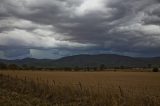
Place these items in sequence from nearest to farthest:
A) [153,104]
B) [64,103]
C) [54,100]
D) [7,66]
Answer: [153,104] → [64,103] → [54,100] → [7,66]

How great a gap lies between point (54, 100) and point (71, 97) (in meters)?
1.40

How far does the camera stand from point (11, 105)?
16.6m

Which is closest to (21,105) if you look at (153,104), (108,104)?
(108,104)

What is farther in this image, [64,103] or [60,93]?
[60,93]

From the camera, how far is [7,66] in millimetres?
176625

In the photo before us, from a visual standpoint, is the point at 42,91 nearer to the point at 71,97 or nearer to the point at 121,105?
the point at 71,97

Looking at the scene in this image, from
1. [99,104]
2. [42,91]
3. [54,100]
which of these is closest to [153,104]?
[99,104]

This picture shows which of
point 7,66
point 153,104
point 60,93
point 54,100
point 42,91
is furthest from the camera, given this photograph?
point 7,66

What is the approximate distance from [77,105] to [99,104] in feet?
4.66

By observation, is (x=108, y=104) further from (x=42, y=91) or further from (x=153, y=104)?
(x=42, y=91)

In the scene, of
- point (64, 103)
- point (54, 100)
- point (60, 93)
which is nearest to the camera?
point (64, 103)

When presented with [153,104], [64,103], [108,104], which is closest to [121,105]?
[108,104]

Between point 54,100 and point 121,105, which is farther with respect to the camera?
point 54,100

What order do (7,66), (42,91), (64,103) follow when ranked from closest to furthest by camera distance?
1. (64,103)
2. (42,91)
3. (7,66)
